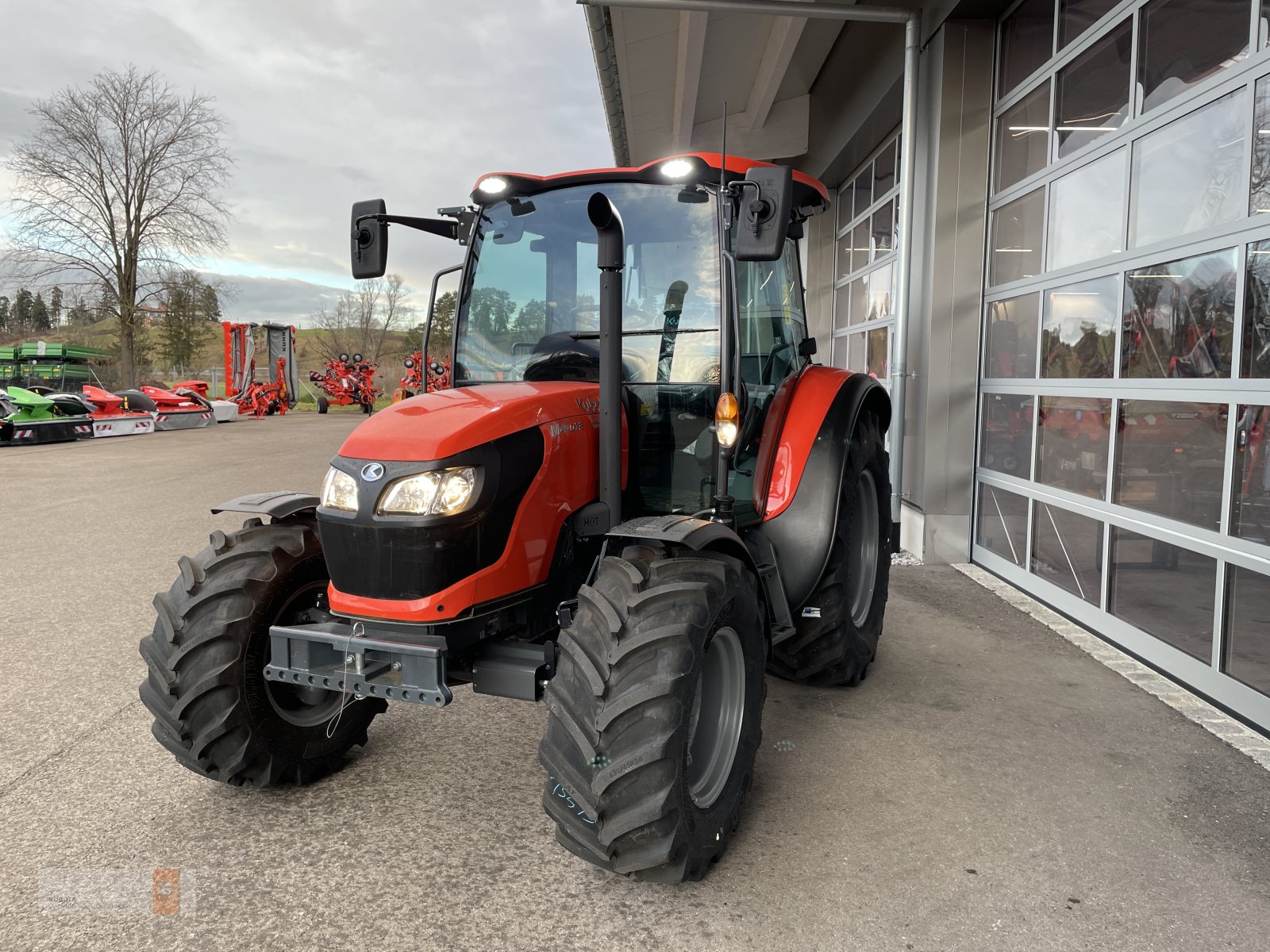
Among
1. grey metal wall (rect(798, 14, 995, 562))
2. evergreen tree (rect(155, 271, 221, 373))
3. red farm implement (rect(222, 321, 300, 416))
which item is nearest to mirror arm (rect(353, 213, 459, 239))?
grey metal wall (rect(798, 14, 995, 562))

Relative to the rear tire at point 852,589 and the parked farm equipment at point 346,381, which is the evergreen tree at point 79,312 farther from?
the rear tire at point 852,589

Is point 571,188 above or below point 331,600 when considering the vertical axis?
above

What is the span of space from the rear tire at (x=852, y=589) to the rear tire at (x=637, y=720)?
1.30 m

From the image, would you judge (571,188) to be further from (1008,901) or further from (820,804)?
(1008,901)

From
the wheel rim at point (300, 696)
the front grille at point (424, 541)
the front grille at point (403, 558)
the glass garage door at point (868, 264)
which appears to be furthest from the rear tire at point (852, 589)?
the glass garage door at point (868, 264)

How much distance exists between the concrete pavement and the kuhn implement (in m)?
0.18

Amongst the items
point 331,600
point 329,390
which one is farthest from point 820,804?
point 329,390

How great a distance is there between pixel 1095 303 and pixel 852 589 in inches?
89.0

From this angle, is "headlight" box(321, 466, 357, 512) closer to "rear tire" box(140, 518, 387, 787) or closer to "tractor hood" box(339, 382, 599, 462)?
"tractor hood" box(339, 382, 599, 462)

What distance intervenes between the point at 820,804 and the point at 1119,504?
2.75 m

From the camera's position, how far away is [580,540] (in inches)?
116

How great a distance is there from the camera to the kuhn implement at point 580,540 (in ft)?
7.51

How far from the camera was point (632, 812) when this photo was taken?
2176mm

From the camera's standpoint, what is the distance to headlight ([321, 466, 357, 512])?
8.37 ft
